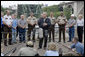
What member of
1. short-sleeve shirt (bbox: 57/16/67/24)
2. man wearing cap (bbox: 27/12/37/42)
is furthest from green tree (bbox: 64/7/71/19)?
man wearing cap (bbox: 27/12/37/42)

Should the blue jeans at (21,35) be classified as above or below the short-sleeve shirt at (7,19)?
below

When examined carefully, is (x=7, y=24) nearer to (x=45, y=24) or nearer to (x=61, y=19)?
(x=45, y=24)

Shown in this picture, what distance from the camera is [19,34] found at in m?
12.7

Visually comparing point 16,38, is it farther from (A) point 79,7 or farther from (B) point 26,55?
(B) point 26,55

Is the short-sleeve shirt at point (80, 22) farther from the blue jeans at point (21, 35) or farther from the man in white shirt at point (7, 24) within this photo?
the man in white shirt at point (7, 24)

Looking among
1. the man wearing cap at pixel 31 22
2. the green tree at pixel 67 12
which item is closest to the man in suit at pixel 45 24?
the man wearing cap at pixel 31 22

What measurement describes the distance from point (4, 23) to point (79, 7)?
3.36 metres

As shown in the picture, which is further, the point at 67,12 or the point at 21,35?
the point at 67,12

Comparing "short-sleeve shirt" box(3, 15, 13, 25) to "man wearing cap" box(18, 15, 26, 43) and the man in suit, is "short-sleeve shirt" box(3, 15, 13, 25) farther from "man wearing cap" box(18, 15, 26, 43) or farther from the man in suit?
the man in suit

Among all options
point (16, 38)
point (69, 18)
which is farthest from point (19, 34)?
point (69, 18)

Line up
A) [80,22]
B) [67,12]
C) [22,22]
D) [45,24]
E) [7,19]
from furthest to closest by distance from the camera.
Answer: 1. [67,12]
2. [22,22]
3. [80,22]
4. [7,19]
5. [45,24]

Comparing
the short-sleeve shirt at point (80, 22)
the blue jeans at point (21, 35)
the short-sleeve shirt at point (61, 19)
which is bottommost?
the blue jeans at point (21, 35)

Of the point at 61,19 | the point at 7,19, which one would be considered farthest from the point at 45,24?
the point at 7,19

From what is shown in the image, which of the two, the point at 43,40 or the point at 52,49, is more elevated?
the point at 52,49
